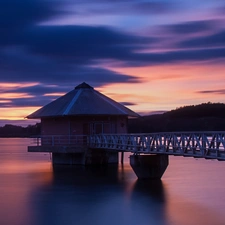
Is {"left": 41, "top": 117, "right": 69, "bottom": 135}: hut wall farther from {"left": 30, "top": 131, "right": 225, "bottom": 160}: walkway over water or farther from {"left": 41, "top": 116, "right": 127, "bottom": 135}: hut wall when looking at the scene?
{"left": 30, "top": 131, "right": 225, "bottom": 160}: walkway over water

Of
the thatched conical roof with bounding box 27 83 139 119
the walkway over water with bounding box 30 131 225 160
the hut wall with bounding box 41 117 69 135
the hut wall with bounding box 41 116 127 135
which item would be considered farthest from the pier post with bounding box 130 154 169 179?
the hut wall with bounding box 41 117 69 135

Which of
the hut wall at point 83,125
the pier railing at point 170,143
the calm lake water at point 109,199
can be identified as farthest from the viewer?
the hut wall at point 83,125

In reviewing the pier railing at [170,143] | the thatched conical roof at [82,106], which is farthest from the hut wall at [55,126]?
the pier railing at [170,143]

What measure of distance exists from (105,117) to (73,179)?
294 inches

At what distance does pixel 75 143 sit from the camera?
37.2 meters

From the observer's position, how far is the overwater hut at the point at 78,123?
36875 millimetres

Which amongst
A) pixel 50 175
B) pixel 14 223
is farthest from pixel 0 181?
pixel 14 223

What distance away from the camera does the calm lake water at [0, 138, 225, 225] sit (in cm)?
1979

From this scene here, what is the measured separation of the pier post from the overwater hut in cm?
800

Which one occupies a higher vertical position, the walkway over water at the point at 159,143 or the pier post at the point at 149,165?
the walkway over water at the point at 159,143

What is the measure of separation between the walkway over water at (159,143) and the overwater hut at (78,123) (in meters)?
0.07

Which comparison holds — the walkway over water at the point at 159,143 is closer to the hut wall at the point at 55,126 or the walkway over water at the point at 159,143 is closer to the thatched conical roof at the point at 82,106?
the hut wall at the point at 55,126

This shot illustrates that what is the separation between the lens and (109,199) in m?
24.2

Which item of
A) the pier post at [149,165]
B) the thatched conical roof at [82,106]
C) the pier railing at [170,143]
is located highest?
the thatched conical roof at [82,106]
